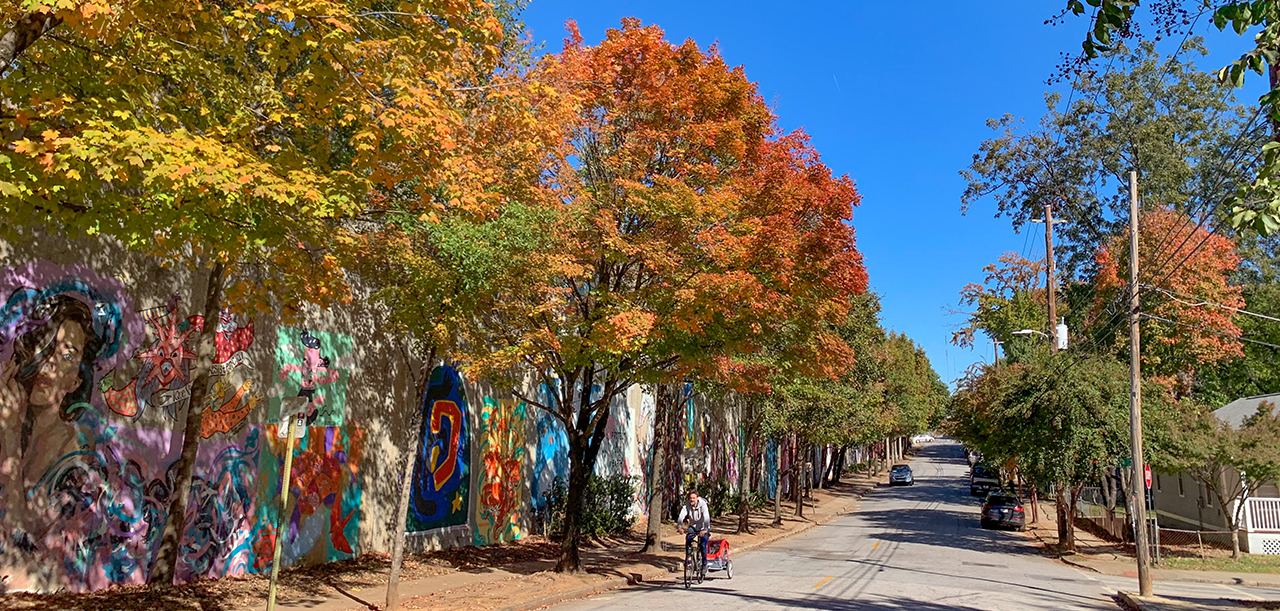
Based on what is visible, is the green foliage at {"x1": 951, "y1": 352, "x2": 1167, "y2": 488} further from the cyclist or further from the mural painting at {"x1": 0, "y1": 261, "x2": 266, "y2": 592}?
the mural painting at {"x1": 0, "y1": 261, "x2": 266, "y2": 592}

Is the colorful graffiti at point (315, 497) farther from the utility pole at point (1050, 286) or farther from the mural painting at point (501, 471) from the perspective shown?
the utility pole at point (1050, 286)

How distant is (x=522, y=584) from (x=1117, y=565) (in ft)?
58.1

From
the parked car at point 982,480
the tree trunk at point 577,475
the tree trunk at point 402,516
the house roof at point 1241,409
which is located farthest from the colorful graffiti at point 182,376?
the parked car at point 982,480

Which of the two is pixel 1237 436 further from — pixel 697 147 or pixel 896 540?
pixel 697 147

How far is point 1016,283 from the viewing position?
50.9 metres

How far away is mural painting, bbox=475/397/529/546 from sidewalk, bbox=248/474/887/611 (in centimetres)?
185

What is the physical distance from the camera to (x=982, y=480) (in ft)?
181

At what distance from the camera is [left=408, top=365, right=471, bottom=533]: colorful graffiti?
16.3 metres

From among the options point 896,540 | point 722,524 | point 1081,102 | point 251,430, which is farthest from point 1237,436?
point 251,430

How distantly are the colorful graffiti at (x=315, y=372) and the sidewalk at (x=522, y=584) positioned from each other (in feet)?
9.94

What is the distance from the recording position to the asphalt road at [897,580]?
44.5ft

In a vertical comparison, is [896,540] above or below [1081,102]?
below

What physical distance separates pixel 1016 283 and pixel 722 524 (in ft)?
99.5

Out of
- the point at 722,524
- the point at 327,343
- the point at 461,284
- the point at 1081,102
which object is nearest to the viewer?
the point at 461,284
